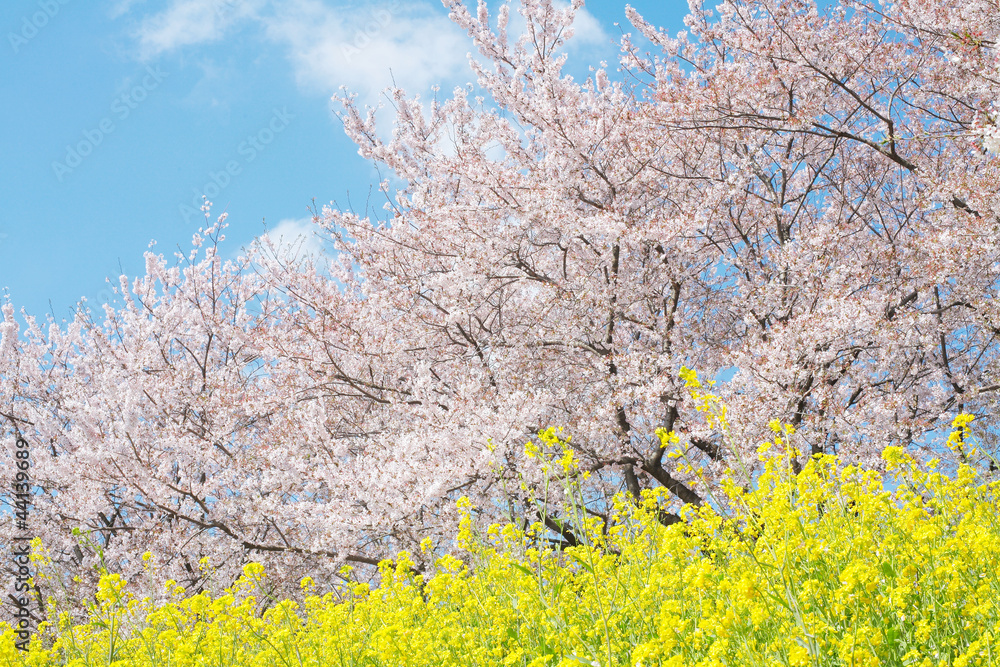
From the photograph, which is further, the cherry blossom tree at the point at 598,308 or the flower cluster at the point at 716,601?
the cherry blossom tree at the point at 598,308

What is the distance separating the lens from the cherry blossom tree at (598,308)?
8477mm

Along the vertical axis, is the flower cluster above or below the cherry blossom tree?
below

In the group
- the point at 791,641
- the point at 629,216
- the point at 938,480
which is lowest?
the point at 791,641

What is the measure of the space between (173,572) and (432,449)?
4.23 metres

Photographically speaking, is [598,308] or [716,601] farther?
[598,308]

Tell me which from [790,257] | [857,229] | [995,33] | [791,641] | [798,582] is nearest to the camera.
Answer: [791,641]

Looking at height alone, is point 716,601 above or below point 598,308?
below

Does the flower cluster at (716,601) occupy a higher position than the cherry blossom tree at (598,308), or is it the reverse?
the cherry blossom tree at (598,308)

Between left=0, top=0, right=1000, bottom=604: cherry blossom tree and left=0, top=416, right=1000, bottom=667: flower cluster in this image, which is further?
left=0, top=0, right=1000, bottom=604: cherry blossom tree

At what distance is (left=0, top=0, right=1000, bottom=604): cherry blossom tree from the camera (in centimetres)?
848

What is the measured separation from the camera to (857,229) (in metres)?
10.4

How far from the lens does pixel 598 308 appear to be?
380 inches

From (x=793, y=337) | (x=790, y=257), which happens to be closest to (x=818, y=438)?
(x=793, y=337)

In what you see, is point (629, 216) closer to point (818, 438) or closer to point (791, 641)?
point (818, 438)
